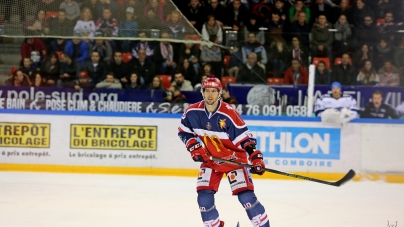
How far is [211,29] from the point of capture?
9.34 metres

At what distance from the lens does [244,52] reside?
8.91 meters

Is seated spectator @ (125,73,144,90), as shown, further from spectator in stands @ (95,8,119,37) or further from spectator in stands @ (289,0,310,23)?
spectator in stands @ (289,0,310,23)

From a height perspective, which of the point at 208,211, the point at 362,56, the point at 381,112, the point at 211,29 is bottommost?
the point at 208,211

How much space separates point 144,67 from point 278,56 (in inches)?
72.2

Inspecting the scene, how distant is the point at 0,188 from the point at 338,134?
13.8ft

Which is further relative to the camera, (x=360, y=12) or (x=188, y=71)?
(x=360, y=12)

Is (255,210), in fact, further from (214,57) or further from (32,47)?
(32,47)

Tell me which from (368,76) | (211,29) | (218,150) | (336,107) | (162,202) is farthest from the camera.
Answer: (211,29)

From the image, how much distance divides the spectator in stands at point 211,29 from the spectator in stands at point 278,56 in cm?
74

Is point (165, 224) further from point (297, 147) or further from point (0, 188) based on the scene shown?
point (297, 147)

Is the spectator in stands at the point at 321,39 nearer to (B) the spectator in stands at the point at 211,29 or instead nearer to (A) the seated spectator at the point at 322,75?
(A) the seated spectator at the point at 322,75

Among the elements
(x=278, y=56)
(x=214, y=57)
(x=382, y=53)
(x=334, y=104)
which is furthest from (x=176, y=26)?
(x=382, y=53)

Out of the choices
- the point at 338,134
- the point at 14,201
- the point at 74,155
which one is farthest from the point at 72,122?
the point at 338,134

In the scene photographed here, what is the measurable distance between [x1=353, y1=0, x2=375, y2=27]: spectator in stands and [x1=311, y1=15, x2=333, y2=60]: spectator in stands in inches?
42.7
